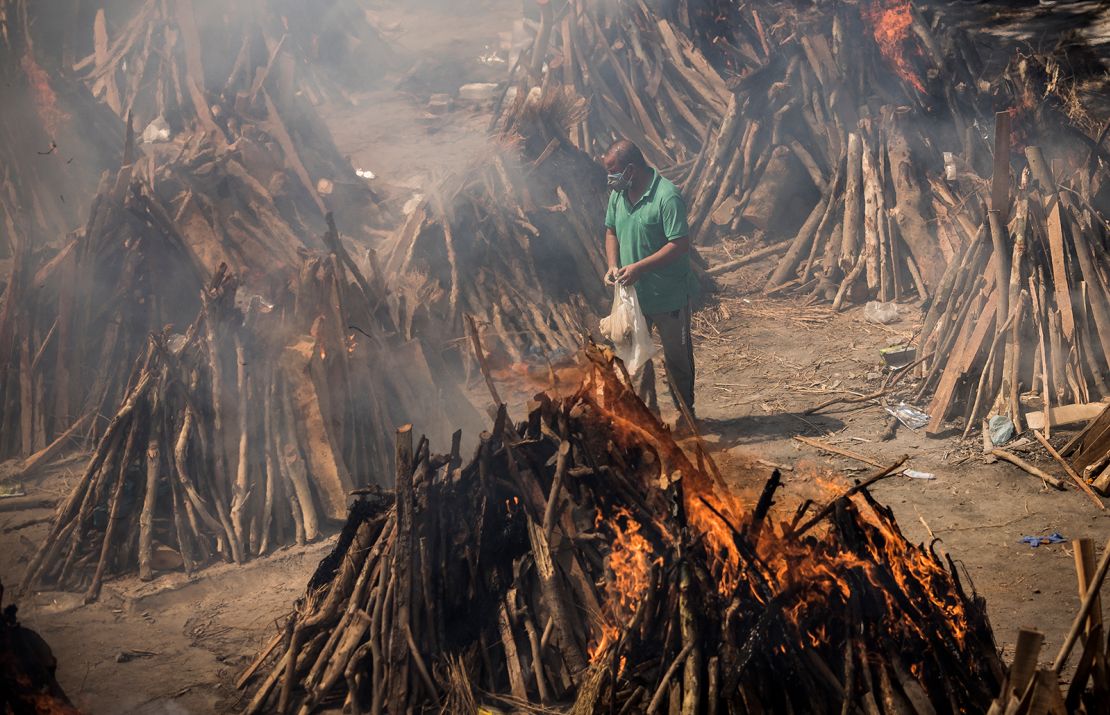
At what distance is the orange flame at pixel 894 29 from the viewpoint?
11586 millimetres

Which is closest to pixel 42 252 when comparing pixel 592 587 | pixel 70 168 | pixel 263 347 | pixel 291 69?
pixel 70 168

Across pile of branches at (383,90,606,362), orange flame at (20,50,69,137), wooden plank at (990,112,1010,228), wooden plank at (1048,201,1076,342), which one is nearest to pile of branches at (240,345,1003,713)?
wooden plank at (1048,201,1076,342)

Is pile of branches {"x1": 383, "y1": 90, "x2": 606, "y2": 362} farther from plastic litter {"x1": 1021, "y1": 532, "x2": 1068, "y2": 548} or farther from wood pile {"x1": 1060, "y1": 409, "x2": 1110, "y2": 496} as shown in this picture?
plastic litter {"x1": 1021, "y1": 532, "x2": 1068, "y2": 548}

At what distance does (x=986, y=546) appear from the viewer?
5.34m

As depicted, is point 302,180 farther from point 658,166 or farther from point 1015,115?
point 1015,115

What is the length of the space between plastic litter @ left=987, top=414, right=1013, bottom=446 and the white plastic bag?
2536 millimetres

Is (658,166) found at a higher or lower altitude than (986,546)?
higher

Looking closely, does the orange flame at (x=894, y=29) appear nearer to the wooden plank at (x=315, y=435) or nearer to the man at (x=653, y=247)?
the man at (x=653, y=247)

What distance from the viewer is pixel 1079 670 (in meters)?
2.86

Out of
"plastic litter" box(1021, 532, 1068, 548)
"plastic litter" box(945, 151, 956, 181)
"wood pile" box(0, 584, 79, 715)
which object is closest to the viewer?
"wood pile" box(0, 584, 79, 715)

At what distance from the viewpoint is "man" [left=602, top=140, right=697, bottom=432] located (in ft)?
21.4

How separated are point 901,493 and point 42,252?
9.32 meters

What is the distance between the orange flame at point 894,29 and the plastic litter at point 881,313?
3450mm

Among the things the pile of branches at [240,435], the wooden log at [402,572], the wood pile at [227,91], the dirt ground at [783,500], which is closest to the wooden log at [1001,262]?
the dirt ground at [783,500]
